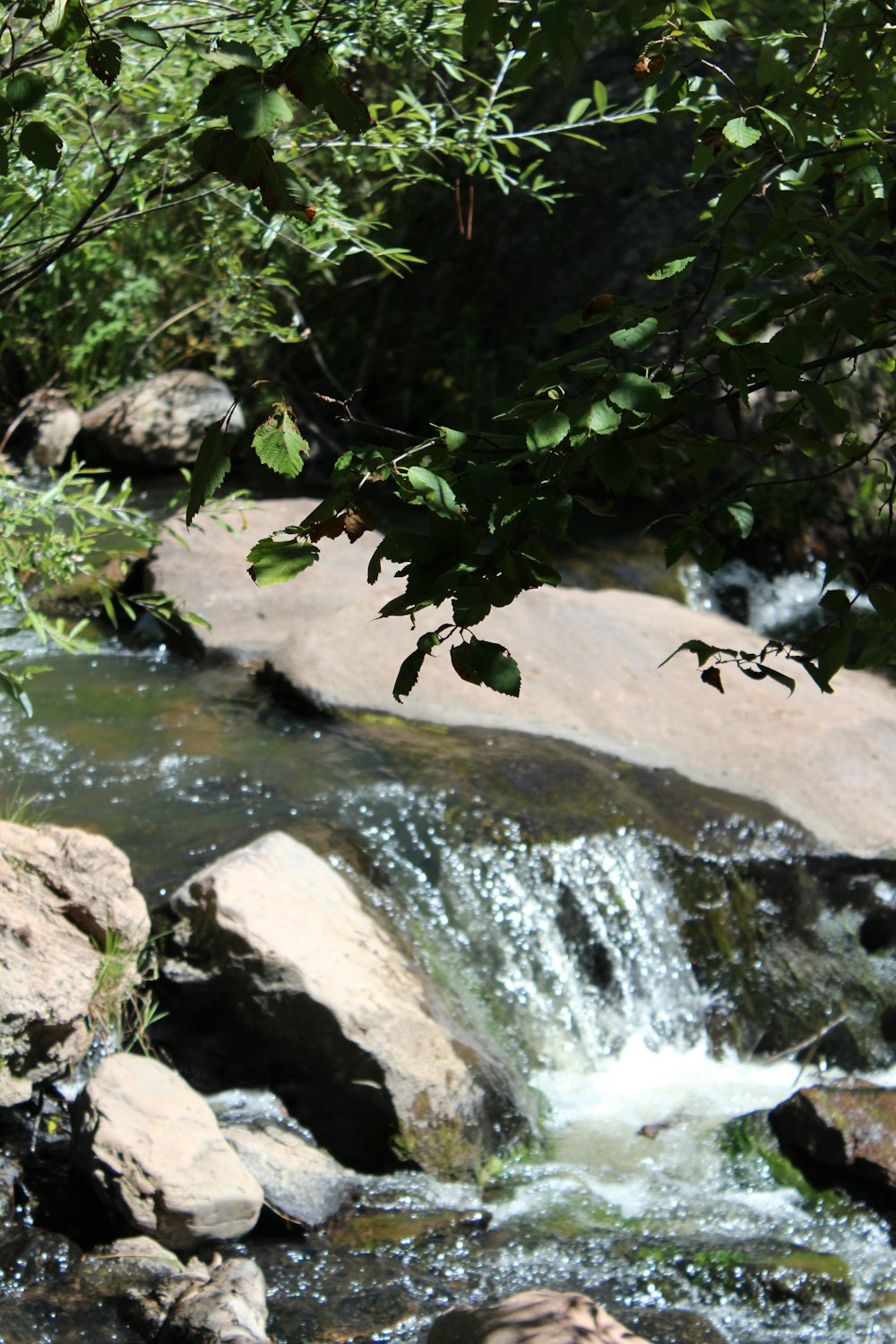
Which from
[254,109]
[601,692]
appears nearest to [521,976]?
[601,692]

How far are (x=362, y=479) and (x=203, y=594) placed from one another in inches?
239

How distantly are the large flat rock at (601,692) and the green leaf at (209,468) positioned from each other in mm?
4719

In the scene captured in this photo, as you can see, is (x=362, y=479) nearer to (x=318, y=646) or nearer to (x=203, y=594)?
(x=318, y=646)

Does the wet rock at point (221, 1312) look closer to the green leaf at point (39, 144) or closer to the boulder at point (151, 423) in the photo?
the green leaf at point (39, 144)

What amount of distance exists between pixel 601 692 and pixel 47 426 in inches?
209

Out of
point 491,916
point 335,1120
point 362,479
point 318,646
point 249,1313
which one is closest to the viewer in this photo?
point 362,479

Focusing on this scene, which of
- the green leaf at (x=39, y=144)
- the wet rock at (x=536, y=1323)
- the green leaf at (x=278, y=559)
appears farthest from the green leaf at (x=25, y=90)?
the wet rock at (x=536, y=1323)

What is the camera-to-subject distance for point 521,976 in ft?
17.0

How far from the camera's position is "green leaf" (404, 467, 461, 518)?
4.41ft

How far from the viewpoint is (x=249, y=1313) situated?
343cm

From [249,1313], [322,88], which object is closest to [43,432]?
[249,1313]

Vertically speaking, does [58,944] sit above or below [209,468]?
below

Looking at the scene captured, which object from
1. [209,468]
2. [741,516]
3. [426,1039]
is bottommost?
[426,1039]

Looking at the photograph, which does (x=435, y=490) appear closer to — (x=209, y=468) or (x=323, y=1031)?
(x=209, y=468)
